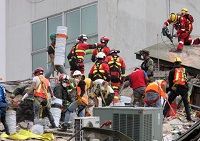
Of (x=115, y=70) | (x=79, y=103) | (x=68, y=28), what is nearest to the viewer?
(x=79, y=103)

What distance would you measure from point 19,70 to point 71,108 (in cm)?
1316

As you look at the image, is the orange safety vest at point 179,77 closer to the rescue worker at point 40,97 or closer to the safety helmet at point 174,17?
the rescue worker at point 40,97

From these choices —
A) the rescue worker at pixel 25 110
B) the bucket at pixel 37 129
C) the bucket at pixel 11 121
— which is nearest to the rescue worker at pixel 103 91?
the rescue worker at pixel 25 110

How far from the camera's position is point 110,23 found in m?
24.4

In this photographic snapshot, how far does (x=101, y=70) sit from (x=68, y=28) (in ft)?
29.7

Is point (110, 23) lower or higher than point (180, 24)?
higher

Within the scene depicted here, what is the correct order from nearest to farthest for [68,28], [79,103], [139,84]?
1. [79,103]
2. [139,84]
3. [68,28]

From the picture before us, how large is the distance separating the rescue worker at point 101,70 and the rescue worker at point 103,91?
0.56m

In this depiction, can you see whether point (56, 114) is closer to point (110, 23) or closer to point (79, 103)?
point (79, 103)

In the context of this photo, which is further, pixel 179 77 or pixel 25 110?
pixel 25 110

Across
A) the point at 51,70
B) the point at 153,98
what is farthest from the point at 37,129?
the point at 51,70

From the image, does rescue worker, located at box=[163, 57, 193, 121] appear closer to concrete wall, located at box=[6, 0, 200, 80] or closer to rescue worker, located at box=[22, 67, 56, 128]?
rescue worker, located at box=[22, 67, 56, 128]

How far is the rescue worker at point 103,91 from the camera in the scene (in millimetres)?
16250

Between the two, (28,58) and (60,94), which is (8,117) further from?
(28,58)
